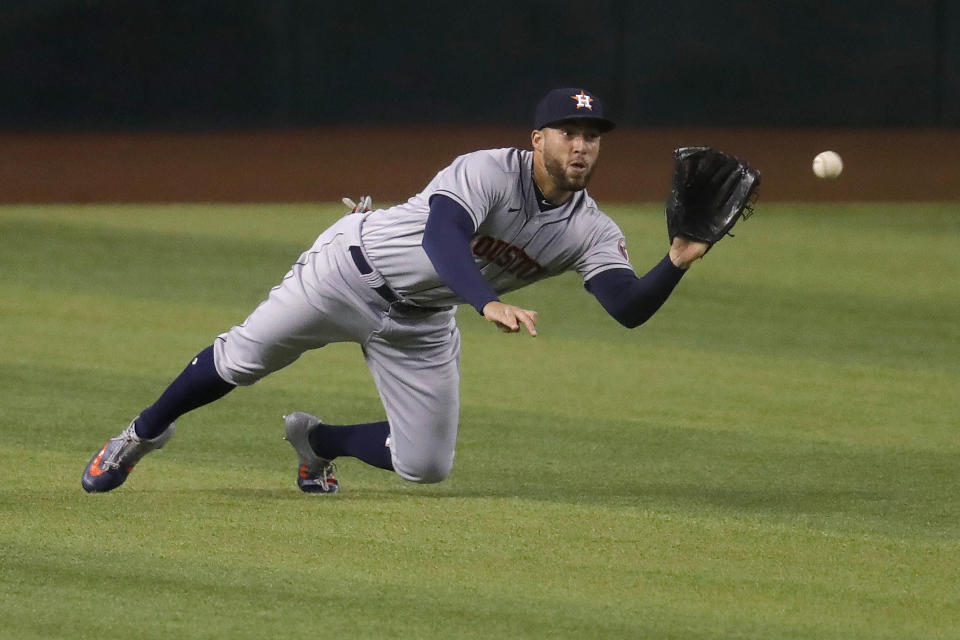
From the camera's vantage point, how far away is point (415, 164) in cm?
1828

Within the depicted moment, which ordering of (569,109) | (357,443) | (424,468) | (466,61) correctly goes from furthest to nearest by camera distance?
1. (466,61)
2. (357,443)
3. (424,468)
4. (569,109)

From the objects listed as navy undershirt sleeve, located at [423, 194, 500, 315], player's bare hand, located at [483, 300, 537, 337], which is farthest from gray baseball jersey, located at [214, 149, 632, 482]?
player's bare hand, located at [483, 300, 537, 337]

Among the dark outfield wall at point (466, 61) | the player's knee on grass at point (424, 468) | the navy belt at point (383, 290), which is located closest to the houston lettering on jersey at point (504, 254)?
the navy belt at point (383, 290)

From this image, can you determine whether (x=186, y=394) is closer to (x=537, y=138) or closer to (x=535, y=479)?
(x=535, y=479)

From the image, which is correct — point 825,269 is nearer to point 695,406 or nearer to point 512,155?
point 695,406

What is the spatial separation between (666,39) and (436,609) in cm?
1596

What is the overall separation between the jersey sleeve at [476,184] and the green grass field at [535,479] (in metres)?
1.02

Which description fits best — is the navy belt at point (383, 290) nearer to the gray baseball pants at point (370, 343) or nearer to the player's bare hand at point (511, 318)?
the gray baseball pants at point (370, 343)

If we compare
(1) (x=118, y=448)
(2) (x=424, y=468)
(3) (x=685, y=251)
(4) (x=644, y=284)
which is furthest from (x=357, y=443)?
(3) (x=685, y=251)

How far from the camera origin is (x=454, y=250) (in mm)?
4660

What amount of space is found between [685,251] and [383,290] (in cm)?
106

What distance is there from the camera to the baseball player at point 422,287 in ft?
15.9

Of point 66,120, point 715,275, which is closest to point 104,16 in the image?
point 66,120

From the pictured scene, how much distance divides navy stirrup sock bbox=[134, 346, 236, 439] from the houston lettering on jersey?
0.98 m
